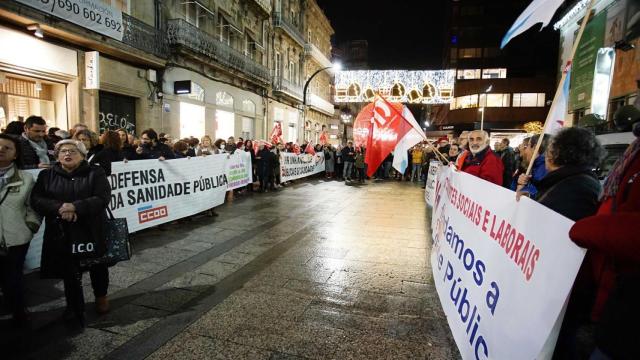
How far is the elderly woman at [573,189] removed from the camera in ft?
5.44

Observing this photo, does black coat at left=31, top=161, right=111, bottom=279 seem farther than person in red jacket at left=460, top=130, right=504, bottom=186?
No

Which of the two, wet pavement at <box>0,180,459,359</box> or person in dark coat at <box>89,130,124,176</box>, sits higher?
person in dark coat at <box>89,130,124,176</box>

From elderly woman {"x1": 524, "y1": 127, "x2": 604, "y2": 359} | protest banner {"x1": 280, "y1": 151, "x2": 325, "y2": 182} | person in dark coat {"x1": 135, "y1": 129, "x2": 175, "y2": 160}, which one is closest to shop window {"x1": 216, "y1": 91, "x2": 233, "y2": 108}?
protest banner {"x1": 280, "y1": 151, "x2": 325, "y2": 182}

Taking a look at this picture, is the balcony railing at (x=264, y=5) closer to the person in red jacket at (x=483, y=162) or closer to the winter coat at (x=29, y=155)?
the winter coat at (x=29, y=155)

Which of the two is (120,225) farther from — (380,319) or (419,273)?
(419,273)

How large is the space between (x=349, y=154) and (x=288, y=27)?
15622mm

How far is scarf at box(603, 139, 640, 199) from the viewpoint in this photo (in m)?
1.46

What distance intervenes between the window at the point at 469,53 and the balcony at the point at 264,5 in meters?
35.5

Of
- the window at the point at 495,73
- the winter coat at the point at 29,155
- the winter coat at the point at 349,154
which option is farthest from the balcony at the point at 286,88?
the window at the point at 495,73

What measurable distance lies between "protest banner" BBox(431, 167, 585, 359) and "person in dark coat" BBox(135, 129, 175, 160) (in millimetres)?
5820

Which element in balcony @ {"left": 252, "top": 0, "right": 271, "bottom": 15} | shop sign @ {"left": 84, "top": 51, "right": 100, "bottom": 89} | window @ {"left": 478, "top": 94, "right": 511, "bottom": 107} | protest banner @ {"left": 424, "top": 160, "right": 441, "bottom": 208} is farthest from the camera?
window @ {"left": 478, "top": 94, "right": 511, "bottom": 107}

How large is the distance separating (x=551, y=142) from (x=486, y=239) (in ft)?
2.51

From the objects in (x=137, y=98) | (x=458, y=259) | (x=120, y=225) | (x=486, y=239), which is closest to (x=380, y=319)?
(x=458, y=259)

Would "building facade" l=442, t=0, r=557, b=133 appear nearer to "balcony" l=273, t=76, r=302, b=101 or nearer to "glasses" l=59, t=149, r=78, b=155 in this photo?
"balcony" l=273, t=76, r=302, b=101
